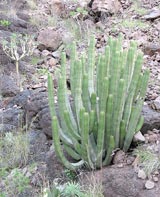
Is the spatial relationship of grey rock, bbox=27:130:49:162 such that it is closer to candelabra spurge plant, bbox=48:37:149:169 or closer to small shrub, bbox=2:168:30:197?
small shrub, bbox=2:168:30:197

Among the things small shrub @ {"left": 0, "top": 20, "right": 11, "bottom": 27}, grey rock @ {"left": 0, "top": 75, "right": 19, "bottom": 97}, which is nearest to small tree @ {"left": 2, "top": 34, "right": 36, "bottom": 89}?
grey rock @ {"left": 0, "top": 75, "right": 19, "bottom": 97}

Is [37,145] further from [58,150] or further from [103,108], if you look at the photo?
[103,108]

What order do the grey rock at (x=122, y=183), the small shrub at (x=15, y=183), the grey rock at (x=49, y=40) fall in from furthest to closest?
the grey rock at (x=49, y=40) < the small shrub at (x=15, y=183) < the grey rock at (x=122, y=183)

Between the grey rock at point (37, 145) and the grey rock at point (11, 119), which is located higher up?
the grey rock at point (11, 119)

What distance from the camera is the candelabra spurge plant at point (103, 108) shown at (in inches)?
154

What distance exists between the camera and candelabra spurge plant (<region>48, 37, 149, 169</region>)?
3.91 metres

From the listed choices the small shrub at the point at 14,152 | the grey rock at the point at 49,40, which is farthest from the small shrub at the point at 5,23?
the small shrub at the point at 14,152

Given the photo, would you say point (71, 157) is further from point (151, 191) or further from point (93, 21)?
point (93, 21)

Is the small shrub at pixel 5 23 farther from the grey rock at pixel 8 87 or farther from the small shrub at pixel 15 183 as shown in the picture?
the small shrub at pixel 15 183

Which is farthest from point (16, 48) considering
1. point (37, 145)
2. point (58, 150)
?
point (58, 150)

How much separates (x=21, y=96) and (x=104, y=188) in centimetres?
259

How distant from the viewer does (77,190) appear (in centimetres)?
376

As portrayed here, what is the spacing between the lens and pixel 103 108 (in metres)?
3.91

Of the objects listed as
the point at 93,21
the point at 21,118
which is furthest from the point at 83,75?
the point at 93,21
